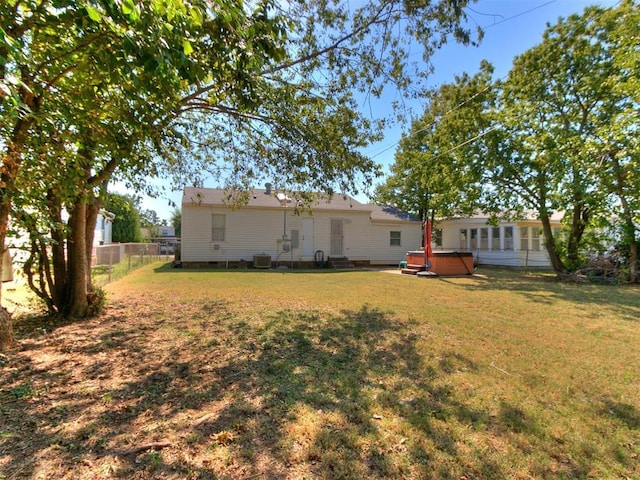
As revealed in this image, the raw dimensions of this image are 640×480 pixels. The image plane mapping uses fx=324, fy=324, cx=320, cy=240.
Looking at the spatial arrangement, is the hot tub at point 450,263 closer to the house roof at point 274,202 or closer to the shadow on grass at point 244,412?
the house roof at point 274,202

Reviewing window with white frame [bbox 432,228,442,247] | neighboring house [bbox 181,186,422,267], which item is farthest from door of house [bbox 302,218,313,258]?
window with white frame [bbox 432,228,442,247]

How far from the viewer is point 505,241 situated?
19031mm

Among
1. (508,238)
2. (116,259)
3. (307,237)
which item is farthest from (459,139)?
(116,259)

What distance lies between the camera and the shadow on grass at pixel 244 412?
2092mm

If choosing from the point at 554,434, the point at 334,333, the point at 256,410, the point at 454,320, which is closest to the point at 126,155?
the point at 256,410

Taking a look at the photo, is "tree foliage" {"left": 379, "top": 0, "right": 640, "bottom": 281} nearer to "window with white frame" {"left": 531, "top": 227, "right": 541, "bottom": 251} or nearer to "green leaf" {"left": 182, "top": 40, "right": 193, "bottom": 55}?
"window with white frame" {"left": 531, "top": 227, "right": 541, "bottom": 251}

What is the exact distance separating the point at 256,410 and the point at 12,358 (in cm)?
318

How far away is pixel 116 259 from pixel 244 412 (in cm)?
1474

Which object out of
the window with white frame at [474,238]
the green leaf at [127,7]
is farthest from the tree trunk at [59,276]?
the window with white frame at [474,238]

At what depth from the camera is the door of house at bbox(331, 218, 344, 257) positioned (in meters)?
17.8

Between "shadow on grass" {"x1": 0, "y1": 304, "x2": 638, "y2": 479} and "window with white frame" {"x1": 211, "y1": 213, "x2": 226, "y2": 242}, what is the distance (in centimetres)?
1143

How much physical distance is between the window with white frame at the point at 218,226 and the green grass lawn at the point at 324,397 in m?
9.86

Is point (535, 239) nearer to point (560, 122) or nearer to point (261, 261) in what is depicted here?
point (560, 122)

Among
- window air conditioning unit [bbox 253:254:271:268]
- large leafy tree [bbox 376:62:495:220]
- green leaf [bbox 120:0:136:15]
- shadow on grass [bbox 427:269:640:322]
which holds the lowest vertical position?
shadow on grass [bbox 427:269:640:322]
